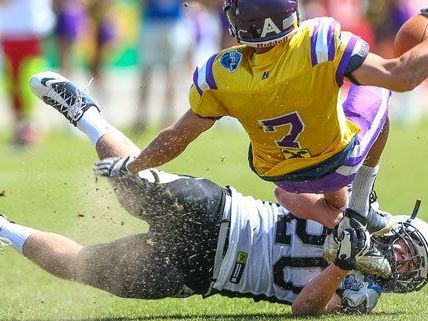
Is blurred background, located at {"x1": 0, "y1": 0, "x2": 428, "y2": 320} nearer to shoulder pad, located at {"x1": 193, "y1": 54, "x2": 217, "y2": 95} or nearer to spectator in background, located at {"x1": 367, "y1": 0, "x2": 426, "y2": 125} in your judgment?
spectator in background, located at {"x1": 367, "y1": 0, "x2": 426, "y2": 125}

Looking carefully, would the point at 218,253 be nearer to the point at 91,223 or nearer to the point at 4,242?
the point at 91,223

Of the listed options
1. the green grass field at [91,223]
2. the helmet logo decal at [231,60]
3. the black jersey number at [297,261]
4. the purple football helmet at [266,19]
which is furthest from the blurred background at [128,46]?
the purple football helmet at [266,19]

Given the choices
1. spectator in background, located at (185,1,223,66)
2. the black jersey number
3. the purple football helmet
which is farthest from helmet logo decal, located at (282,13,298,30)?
spectator in background, located at (185,1,223,66)

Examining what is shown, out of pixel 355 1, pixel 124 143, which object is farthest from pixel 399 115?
pixel 124 143

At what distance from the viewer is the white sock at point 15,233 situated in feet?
21.2

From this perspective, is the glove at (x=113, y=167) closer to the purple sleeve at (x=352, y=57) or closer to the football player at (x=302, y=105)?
the football player at (x=302, y=105)

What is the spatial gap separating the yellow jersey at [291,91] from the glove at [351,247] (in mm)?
385

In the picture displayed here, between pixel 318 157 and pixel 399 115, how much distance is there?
38.0ft

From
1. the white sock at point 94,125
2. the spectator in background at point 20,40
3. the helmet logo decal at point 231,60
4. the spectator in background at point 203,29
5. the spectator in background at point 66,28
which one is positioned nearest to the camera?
the helmet logo decal at point 231,60

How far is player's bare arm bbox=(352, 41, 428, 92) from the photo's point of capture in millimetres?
5387

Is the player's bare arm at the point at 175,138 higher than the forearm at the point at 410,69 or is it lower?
lower

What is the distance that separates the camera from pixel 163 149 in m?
5.93

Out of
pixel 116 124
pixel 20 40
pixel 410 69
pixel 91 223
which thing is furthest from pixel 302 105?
pixel 116 124

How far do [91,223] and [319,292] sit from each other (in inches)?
61.3
